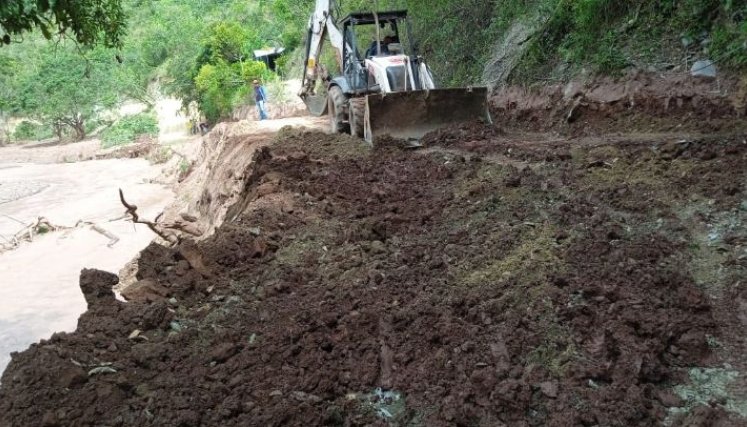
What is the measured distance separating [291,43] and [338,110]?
72.3 feet

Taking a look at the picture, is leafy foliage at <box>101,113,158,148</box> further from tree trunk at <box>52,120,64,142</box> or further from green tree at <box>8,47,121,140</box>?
tree trunk at <box>52,120,64,142</box>

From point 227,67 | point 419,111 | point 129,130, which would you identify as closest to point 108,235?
point 419,111

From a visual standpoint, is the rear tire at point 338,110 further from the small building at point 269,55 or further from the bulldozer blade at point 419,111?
the small building at point 269,55

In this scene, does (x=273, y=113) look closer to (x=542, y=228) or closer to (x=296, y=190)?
(x=296, y=190)

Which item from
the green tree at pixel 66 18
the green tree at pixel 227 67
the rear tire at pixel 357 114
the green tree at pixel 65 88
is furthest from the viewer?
the green tree at pixel 65 88

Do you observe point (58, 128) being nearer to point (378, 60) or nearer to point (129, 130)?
point (129, 130)

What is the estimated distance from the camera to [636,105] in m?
8.84

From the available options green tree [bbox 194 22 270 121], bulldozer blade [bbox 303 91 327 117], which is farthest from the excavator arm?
green tree [bbox 194 22 270 121]

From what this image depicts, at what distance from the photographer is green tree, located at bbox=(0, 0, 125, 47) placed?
17.1ft

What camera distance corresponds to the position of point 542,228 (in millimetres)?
5199

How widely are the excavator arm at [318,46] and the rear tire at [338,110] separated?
1.87 ft

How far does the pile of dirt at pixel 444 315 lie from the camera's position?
3.29 metres

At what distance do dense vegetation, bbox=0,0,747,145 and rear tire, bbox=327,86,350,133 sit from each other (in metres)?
3.65

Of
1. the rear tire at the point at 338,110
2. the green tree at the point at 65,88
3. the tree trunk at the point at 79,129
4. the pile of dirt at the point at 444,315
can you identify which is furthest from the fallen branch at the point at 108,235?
the tree trunk at the point at 79,129
